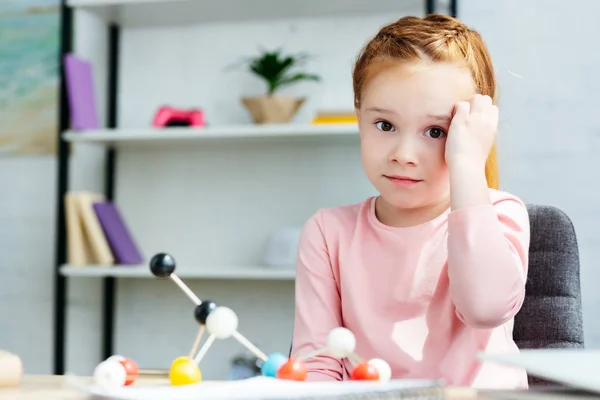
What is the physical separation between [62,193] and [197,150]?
0.50 m

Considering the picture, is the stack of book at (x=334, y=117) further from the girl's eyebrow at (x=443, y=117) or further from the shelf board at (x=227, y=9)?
the girl's eyebrow at (x=443, y=117)

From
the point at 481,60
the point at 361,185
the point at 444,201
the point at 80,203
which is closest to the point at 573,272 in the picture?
the point at 444,201

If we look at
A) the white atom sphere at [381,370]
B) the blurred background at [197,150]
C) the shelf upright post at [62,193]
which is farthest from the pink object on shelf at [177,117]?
the white atom sphere at [381,370]

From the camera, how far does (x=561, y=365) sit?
0.59m

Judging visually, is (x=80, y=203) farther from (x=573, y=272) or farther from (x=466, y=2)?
(x=573, y=272)

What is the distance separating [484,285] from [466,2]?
1.98m

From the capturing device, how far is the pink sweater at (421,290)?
0.93 metres

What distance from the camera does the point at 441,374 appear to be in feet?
3.34

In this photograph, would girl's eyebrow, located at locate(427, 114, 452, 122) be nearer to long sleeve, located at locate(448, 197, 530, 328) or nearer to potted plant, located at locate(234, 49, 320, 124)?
long sleeve, located at locate(448, 197, 530, 328)

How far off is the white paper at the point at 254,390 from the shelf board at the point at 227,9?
7.15 ft

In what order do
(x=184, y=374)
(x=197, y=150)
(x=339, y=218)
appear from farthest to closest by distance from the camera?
(x=197, y=150), (x=339, y=218), (x=184, y=374)

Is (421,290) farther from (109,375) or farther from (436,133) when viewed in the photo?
(109,375)

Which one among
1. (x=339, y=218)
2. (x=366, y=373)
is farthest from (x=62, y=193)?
(x=366, y=373)

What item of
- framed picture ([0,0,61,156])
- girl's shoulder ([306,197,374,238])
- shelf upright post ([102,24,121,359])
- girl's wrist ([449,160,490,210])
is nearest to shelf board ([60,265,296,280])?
shelf upright post ([102,24,121,359])
